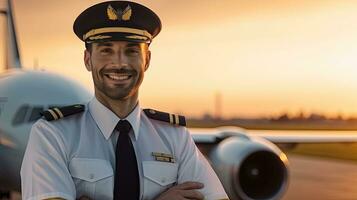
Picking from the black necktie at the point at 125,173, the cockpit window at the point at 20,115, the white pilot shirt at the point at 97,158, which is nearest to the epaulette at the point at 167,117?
the white pilot shirt at the point at 97,158

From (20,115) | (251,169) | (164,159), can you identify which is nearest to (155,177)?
(164,159)

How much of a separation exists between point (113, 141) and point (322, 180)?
53.5 feet

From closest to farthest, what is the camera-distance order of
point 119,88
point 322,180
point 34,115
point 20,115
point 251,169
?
point 119,88 < point 34,115 < point 20,115 < point 251,169 < point 322,180

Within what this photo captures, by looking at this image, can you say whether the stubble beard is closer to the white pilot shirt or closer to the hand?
the white pilot shirt

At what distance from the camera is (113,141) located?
7.71 feet

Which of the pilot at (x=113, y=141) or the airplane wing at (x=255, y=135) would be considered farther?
the airplane wing at (x=255, y=135)

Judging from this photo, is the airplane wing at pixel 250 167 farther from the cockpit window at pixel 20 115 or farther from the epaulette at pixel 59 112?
the epaulette at pixel 59 112

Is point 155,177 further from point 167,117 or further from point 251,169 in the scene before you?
point 251,169

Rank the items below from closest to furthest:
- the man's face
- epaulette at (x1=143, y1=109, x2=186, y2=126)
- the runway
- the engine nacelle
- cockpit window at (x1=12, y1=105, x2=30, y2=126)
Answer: the man's face
epaulette at (x1=143, y1=109, x2=186, y2=126)
cockpit window at (x1=12, y1=105, x2=30, y2=126)
the engine nacelle
the runway

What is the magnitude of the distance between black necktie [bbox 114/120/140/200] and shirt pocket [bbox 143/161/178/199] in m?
0.03

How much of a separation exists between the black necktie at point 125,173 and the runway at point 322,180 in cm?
1148

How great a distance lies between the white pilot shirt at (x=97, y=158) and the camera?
7.10 feet

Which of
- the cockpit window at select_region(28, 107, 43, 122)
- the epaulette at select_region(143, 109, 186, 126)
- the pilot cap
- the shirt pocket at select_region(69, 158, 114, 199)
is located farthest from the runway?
the shirt pocket at select_region(69, 158, 114, 199)

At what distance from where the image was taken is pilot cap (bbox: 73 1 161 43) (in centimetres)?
233
